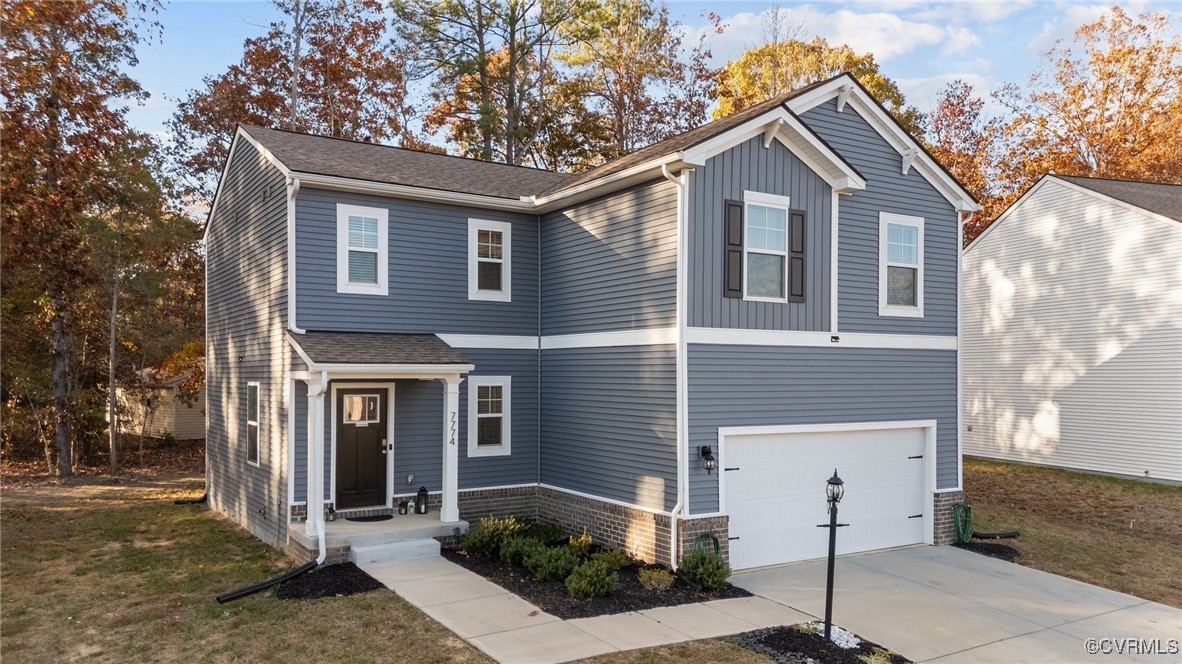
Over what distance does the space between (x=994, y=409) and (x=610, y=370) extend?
1555 cm

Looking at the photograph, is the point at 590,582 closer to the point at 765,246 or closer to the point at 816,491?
the point at 816,491

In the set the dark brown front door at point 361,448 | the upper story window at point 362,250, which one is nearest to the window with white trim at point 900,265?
the upper story window at point 362,250

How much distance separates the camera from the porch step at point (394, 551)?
423 inches

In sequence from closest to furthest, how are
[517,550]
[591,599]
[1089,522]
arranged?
[591,599], [517,550], [1089,522]

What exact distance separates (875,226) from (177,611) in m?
10.7

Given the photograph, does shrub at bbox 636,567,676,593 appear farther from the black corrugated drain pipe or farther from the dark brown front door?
the dark brown front door

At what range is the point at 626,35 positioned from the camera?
3084 cm

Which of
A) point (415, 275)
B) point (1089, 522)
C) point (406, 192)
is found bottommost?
point (1089, 522)

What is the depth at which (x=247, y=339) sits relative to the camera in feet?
45.0

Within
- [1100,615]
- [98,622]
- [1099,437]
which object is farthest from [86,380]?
[1099,437]

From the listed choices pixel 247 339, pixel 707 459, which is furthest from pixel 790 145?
pixel 247 339

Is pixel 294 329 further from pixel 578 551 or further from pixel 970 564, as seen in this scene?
pixel 970 564

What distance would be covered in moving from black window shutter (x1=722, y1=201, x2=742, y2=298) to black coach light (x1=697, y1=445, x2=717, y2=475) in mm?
2091

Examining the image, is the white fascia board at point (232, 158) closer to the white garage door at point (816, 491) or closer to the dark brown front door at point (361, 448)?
the dark brown front door at point (361, 448)
